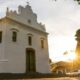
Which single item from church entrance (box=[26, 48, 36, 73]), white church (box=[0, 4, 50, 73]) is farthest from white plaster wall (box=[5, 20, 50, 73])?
church entrance (box=[26, 48, 36, 73])

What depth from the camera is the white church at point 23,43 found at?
2486 centimetres

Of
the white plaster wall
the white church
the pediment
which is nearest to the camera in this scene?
the white church

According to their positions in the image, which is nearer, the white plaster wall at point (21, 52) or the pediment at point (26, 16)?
the white plaster wall at point (21, 52)

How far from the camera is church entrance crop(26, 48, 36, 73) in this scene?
27450mm

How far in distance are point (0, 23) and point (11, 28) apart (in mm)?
1423

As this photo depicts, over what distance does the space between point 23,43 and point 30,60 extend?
257cm

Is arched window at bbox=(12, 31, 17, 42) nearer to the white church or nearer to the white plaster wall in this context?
the white church

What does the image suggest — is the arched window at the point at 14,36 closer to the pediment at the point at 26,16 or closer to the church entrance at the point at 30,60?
the pediment at the point at 26,16

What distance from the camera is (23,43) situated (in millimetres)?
26875

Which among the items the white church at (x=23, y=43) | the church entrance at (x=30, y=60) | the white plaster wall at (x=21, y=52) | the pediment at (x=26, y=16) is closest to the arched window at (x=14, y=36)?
the white church at (x=23, y=43)

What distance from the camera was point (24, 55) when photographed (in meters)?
26.8

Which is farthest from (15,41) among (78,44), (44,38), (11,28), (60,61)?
(60,61)

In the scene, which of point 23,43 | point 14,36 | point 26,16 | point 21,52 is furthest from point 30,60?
point 26,16

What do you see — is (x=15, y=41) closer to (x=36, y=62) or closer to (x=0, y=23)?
(x=0, y=23)
